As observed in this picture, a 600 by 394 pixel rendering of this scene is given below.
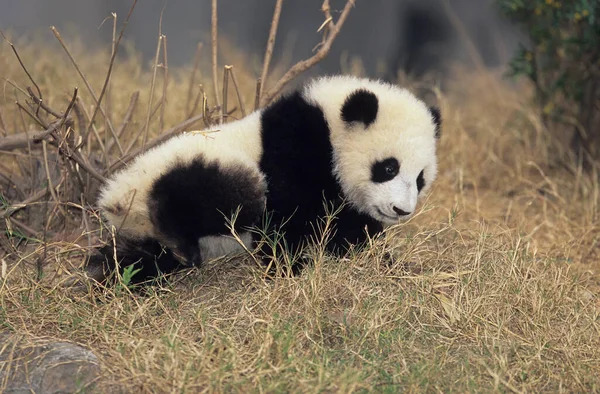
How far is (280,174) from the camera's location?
12.2ft

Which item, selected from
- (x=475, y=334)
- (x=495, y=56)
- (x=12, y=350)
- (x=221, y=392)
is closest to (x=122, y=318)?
(x=12, y=350)

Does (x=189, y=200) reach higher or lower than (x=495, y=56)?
higher

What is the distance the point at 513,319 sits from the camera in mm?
3797

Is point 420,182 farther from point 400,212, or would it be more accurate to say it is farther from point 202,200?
point 202,200

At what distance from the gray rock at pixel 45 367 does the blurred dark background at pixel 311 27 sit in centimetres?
559

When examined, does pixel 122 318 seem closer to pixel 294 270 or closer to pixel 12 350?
pixel 12 350

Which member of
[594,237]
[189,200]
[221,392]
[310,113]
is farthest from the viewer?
[594,237]

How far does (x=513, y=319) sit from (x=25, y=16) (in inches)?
A: 275

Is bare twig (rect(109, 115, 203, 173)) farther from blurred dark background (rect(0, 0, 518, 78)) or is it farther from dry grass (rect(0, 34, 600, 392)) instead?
blurred dark background (rect(0, 0, 518, 78))

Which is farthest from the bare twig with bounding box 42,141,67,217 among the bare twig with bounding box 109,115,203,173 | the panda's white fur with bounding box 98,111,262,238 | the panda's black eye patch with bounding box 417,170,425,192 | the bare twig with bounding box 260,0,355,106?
the panda's black eye patch with bounding box 417,170,425,192

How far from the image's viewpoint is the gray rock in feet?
10.3

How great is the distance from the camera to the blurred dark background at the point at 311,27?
29.7ft

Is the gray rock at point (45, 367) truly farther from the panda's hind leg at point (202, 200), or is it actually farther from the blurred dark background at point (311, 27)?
the blurred dark background at point (311, 27)

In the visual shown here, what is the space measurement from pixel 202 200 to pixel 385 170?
877mm
